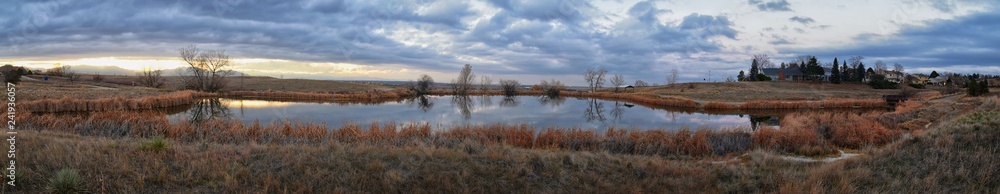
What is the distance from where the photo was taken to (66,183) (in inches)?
229

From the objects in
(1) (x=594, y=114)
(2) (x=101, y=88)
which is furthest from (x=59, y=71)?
(1) (x=594, y=114)

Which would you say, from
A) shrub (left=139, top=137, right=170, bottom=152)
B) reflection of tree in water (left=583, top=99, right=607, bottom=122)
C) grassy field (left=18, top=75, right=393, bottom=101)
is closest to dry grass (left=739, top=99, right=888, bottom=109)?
reflection of tree in water (left=583, top=99, right=607, bottom=122)

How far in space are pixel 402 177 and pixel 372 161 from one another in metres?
1.05

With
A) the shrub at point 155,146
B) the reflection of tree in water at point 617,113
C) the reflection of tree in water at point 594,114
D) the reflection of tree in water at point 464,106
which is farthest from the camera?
the reflection of tree in water at point 464,106

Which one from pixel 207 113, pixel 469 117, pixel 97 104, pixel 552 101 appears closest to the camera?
pixel 97 104

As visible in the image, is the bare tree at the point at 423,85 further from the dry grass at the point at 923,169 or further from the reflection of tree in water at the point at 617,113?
the dry grass at the point at 923,169

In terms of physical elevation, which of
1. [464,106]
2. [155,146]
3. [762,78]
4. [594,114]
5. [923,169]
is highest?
[762,78]

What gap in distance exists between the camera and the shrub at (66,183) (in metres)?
5.80

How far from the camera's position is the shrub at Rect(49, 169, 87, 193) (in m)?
5.80

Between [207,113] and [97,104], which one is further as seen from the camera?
[207,113]

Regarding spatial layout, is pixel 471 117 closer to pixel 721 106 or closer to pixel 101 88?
pixel 721 106

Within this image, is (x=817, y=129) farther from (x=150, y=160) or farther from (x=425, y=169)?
(x=150, y=160)

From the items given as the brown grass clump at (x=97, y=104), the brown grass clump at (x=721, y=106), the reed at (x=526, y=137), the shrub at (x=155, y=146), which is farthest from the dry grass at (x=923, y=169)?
the brown grass clump at (x=721, y=106)

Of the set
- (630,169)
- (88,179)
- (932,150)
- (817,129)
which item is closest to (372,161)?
(88,179)
